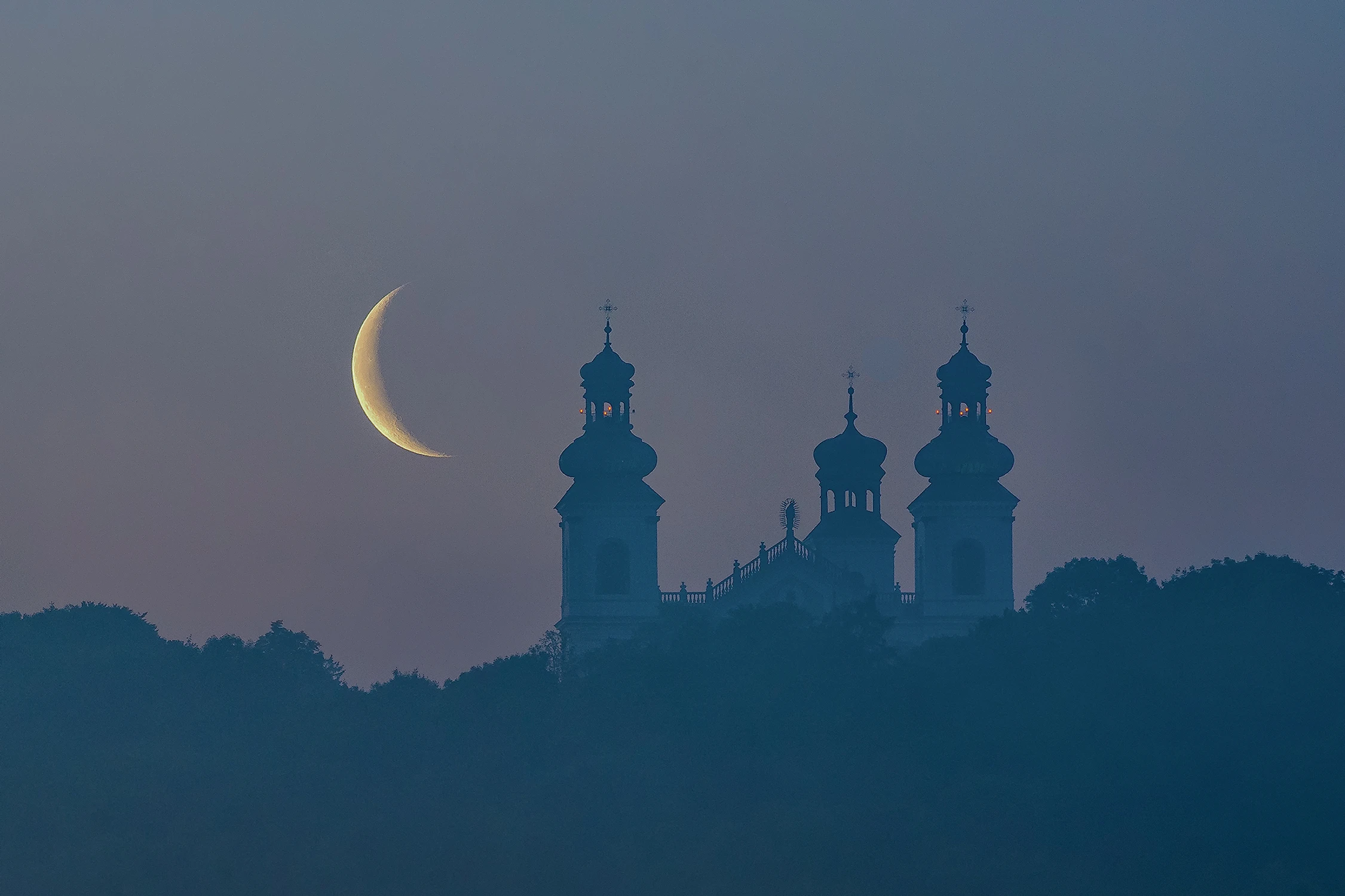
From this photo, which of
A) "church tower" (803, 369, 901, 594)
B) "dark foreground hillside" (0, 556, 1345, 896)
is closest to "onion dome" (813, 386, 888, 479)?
"church tower" (803, 369, 901, 594)

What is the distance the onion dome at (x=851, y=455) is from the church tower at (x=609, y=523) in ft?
32.4

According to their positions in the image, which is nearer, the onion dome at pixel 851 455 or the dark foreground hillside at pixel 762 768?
the dark foreground hillside at pixel 762 768

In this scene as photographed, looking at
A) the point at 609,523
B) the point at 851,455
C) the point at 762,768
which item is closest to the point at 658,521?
the point at 609,523

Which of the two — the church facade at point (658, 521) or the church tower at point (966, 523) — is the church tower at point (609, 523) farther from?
the church tower at point (966, 523)

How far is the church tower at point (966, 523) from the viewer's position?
114 meters

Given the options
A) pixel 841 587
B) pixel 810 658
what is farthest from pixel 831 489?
pixel 810 658

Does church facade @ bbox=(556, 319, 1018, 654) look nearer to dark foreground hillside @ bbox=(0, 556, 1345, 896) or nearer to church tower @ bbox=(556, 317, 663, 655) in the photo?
church tower @ bbox=(556, 317, 663, 655)

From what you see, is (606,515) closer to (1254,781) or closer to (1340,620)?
(1340,620)

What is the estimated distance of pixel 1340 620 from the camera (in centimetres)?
8919

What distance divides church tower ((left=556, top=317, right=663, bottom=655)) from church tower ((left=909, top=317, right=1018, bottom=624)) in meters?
9.67

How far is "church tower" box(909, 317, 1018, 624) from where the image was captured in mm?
114188

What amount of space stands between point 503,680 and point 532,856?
1793 centimetres

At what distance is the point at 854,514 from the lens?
12250cm

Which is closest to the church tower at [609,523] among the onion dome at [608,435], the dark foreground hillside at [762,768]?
the onion dome at [608,435]
